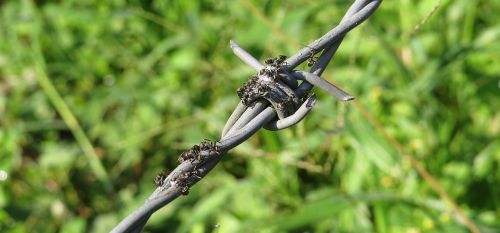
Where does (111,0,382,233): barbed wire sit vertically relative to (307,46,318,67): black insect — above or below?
below

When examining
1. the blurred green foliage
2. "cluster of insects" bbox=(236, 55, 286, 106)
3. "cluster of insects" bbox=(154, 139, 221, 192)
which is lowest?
"cluster of insects" bbox=(154, 139, 221, 192)

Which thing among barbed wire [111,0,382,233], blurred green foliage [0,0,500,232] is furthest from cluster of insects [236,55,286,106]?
blurred green foliage [0,0,500,232]

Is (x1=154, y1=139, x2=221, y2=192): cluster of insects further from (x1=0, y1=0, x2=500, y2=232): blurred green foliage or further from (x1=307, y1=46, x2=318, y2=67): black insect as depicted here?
(x1=0, y1=0, x2=500, y2=232): blurred green foliage

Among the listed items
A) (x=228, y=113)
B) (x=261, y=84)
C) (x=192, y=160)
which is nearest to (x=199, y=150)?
(x=192, y=160)

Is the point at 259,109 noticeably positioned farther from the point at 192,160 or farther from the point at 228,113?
the point at 228,113

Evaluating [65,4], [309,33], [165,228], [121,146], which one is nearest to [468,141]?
[309,33]

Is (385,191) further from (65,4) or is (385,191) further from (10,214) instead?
(65,4)
